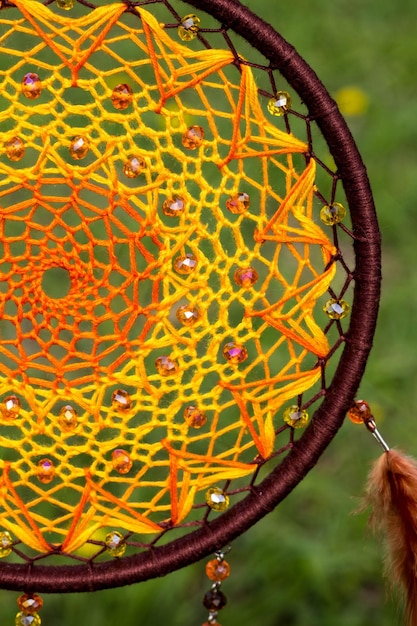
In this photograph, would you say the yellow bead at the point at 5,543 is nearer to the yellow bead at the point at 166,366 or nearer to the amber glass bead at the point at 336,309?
the yellow bead at the point at 166,366

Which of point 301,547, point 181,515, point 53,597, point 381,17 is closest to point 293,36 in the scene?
point 381,17

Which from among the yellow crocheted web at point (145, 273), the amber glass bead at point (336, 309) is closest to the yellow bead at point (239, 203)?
the yellow crocheted web at point (145, 273)

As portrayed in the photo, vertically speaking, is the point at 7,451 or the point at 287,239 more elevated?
the point at 287,239

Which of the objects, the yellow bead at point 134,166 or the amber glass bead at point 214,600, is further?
the amber glass bead at point 214,600

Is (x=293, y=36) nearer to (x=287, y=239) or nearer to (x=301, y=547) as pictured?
(x=301, y=547)

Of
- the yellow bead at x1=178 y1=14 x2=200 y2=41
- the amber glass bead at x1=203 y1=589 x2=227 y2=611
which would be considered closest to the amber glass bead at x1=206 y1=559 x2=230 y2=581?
the amber glass bead at x1=203 y1=589 x2=227 y2=611

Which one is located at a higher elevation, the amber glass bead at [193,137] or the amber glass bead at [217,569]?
the amber glass bead at [193,137]

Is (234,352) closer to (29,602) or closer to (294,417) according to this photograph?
(294,417)
